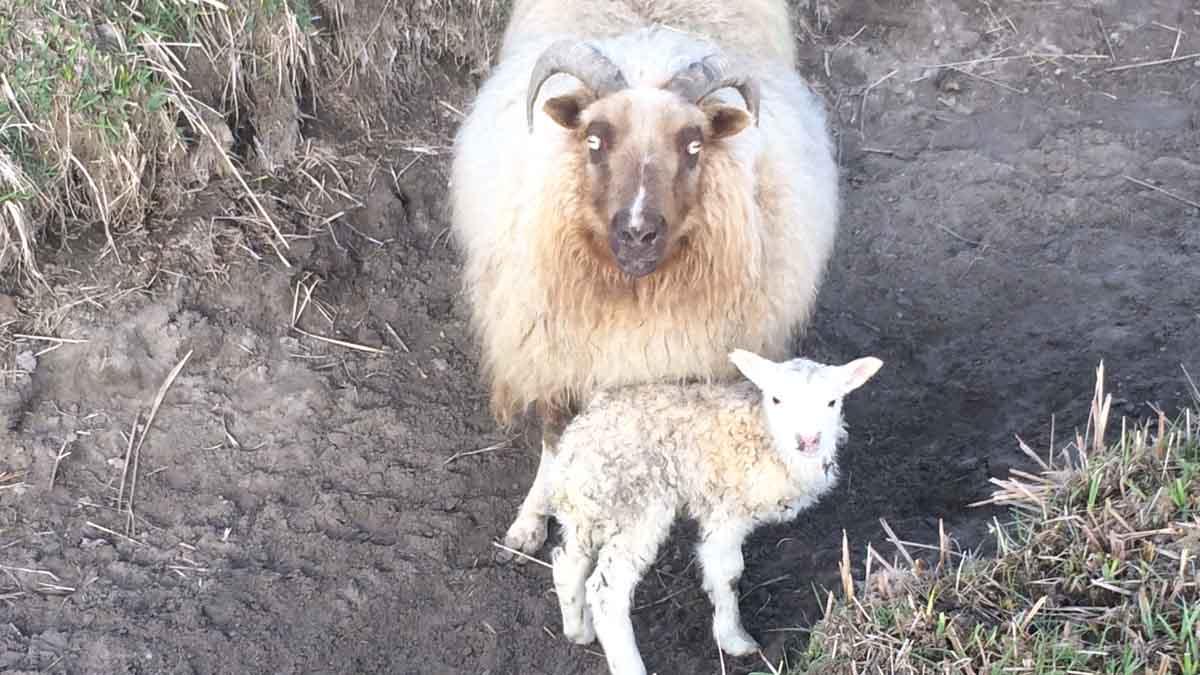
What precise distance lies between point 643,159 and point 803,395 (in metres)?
0.85

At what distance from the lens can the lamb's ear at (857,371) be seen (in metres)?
3.53

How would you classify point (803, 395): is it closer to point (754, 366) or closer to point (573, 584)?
point (754, 366)

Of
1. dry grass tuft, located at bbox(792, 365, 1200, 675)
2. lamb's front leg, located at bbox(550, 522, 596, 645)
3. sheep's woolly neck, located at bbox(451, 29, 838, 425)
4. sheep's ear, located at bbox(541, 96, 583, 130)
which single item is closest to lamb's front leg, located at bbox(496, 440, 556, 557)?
sheep's woolly neck, located at bbox(451, 29, 838, 425)

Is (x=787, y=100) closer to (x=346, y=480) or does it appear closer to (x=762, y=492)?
(x=762, y=492)

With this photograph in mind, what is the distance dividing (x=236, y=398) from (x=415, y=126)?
70.9 inches

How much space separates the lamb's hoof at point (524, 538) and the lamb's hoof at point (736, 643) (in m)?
0.86

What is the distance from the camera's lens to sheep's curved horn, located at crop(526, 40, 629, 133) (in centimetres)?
371

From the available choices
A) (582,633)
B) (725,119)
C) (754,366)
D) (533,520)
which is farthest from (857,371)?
(533,520)

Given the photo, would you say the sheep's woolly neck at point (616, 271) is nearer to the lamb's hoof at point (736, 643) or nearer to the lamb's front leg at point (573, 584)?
the lamb's front leg at point (573, 584)

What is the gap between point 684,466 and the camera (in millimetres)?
3691

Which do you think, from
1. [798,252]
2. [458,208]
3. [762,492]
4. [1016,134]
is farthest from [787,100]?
[1016,134]

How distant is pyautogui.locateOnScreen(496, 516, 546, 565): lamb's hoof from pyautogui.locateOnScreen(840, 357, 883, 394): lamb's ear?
149cm

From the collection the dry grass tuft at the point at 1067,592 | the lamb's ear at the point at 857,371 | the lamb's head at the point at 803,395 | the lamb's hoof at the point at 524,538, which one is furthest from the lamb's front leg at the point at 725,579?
the lamb's hoof at the point at 524,538

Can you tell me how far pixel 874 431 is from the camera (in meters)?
4.86
